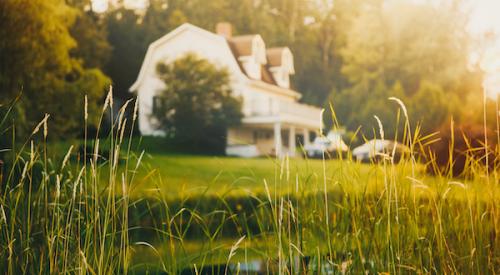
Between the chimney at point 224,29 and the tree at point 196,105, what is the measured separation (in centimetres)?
22

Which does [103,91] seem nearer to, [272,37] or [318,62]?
[272,37]

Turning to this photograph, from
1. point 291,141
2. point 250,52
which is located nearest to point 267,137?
point 291,141

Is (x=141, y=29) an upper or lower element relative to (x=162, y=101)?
upper

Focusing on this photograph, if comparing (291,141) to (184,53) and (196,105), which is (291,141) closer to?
(196,105)

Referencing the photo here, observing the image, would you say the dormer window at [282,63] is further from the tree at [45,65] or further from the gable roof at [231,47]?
the tree at [45,65]

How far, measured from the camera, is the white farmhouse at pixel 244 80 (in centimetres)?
400

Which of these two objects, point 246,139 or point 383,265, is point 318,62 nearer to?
point 246,139

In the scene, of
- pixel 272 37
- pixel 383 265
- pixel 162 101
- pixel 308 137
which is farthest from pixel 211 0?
pixel 383 265

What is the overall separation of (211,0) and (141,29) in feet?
1.66

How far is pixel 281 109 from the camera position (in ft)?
13.2

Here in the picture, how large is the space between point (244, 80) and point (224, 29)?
1.19ft

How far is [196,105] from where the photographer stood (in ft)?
13.1

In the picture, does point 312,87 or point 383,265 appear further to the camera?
point 312,87

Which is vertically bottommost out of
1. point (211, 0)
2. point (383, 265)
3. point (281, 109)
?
point (383, 265)
